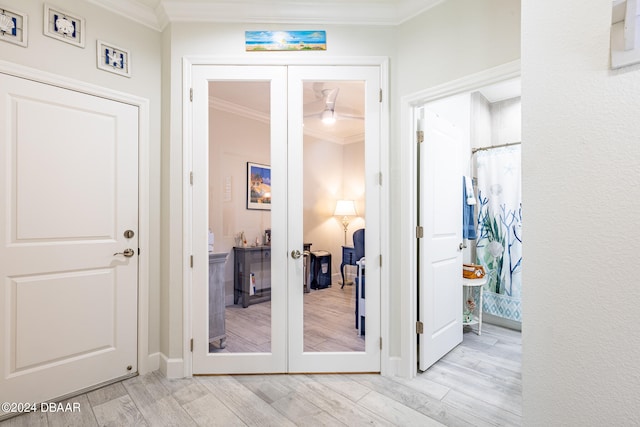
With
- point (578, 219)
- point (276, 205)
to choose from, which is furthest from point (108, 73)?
point (578, 219)

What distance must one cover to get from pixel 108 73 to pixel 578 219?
2.78m

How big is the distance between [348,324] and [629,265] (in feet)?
6.91

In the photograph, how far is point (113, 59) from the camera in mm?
2160

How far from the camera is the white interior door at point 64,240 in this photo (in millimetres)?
1812

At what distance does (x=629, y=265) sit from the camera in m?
0.70

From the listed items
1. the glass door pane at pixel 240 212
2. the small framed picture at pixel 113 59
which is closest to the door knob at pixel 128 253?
the glass door pane at pixel 240 212

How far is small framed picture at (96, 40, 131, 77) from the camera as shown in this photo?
2109mm

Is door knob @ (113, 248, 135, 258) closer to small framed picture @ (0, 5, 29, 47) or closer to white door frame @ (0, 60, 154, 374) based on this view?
white door frame @ (0, 60, 154, 374)

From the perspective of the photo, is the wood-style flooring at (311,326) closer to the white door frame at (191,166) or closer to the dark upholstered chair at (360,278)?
the dark upholstered chair at (360,278)

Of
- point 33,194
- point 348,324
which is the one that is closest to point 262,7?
point 33,194

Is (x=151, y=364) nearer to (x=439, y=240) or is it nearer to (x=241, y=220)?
(x=241, y=220)

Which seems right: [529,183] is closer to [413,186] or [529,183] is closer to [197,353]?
[413,186]

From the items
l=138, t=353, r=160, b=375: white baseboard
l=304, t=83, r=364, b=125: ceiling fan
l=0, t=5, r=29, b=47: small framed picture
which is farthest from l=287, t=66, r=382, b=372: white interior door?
l=0, t=5, r=29, b=47: small framed picture

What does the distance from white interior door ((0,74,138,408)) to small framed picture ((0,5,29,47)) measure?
0.78 ft
